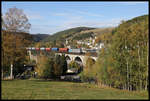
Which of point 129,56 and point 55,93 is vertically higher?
point 129,56

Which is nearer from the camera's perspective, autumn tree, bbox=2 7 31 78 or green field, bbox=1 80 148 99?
green field, bbox=1 80 148 99

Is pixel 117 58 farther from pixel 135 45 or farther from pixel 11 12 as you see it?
pixel 11 12

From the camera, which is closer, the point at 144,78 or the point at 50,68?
the point at 144,78

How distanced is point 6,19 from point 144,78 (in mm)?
12779

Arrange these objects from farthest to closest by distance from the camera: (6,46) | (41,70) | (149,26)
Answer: (41,70) → (149,26) → (6,46)

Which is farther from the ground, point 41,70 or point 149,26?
point 149,26

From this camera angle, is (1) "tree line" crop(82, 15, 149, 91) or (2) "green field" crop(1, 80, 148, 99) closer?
(2) "green field" crop(1, 80, 148, 99)

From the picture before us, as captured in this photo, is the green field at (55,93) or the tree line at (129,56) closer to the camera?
the green field at (55,93)

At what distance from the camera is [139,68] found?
58.6ft

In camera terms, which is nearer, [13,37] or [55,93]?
[55,93]

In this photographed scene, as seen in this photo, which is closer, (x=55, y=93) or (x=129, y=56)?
(x=55, y=93)

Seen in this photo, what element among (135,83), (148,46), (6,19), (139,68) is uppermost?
(6,19)

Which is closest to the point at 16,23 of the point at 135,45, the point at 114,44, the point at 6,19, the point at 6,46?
the point at 6,19

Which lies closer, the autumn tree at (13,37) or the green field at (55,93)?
the green field at (55,93)
